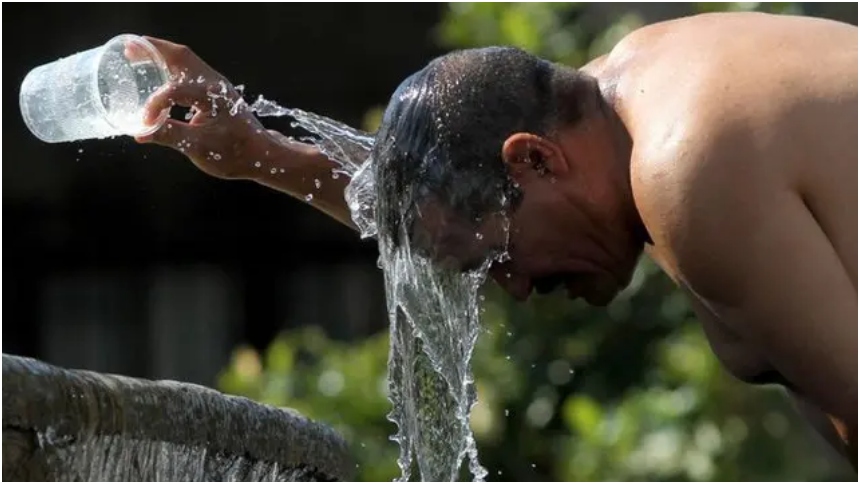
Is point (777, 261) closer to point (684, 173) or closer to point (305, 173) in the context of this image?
point (684, 173)

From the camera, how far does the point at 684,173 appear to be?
2793 millimetres

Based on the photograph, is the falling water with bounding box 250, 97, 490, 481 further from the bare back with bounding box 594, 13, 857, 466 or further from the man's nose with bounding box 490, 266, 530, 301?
the bare back with bounding box 594, 13, 857, 466

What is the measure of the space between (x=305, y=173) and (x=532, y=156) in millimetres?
861

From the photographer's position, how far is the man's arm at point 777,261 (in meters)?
2.76

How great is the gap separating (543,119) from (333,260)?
671cm

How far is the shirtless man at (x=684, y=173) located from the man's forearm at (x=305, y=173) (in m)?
0.60

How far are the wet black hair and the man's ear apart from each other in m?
0.02

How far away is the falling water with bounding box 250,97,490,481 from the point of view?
3332mm

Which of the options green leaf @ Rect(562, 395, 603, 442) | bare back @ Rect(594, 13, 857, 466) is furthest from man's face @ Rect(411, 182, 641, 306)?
green leaf @ Rect(562, 395, 603, 442)

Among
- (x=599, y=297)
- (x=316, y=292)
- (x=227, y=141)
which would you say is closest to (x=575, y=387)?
(x=227, y=141)

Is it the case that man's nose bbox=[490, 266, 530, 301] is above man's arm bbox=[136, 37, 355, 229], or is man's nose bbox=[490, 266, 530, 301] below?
below

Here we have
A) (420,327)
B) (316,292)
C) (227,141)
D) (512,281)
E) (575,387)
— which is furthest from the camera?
(316,292)

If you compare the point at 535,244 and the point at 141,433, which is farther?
the point at 535,244

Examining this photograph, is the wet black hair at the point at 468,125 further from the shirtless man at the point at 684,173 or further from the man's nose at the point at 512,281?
the man's nose at the point at 512,281
